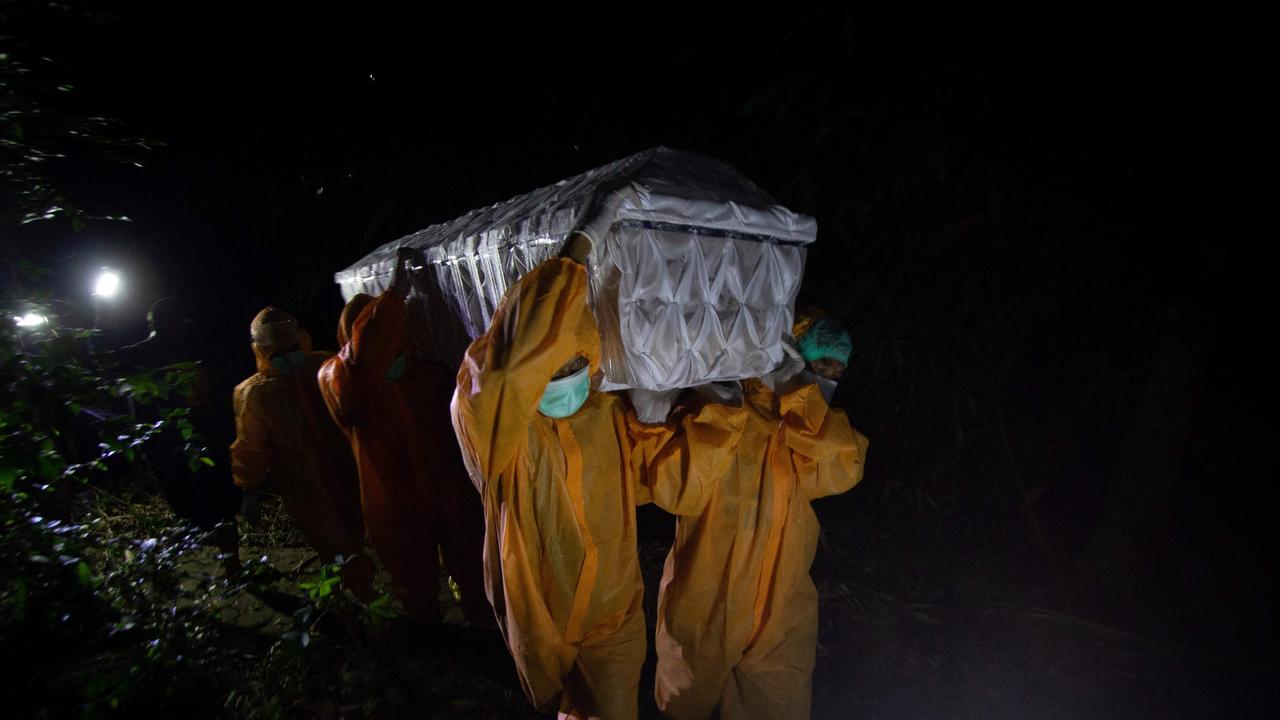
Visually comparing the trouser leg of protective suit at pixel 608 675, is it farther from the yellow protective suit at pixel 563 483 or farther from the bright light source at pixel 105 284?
the bright light source at pixel 105 284

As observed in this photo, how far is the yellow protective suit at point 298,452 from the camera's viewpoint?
9.43ft

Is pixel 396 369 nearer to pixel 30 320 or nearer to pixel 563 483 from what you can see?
pixel 30 320

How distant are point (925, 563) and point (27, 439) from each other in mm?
4311

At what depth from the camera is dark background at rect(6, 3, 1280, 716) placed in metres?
2.27

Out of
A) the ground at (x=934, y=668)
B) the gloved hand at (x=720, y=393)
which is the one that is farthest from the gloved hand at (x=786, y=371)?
the ground at (x=934, y=668)

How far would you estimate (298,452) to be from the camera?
291cm

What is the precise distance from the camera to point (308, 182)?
4.94 m

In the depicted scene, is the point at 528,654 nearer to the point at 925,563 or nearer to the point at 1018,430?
the point at 925,563

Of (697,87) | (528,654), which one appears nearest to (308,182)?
(697,87)

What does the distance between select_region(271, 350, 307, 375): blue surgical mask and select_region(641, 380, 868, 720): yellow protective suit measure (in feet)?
8.05

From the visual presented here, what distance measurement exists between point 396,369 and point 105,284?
113 inches

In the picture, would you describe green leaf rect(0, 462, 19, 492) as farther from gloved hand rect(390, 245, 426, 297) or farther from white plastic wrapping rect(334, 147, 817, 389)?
gloved hand rect(390, 245, 426, 297)

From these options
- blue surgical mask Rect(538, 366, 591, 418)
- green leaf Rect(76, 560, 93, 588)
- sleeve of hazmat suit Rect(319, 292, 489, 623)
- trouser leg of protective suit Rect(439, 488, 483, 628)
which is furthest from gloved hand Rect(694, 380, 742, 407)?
green leaf Rect(76, 560, 93, 588)

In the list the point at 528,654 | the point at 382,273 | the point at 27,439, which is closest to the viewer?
the point at 27,439
